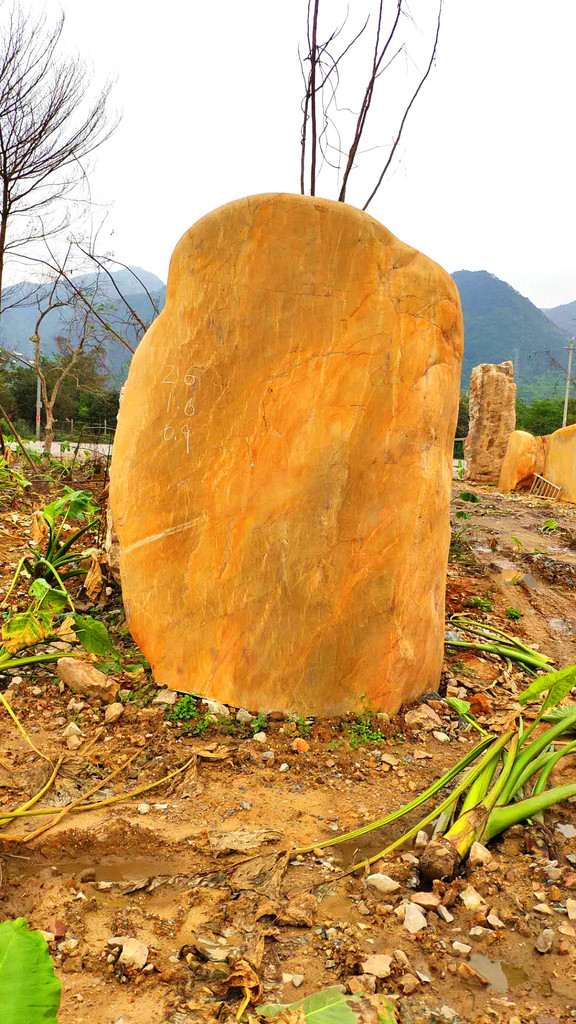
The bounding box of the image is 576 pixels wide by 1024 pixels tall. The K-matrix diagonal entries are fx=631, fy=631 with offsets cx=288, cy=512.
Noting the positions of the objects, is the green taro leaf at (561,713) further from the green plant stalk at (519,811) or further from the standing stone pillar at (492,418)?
the standing stone pillar at (492,418)

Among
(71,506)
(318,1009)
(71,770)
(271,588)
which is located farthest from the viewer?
(71,506)

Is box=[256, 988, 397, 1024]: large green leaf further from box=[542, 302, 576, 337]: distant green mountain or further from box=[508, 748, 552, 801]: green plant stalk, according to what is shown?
box=[542, 302, 576, 337]: distant green mountain

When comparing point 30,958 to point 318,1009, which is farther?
point 318,1009

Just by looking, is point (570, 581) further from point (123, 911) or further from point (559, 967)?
point (123, 911)

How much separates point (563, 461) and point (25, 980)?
11300mm

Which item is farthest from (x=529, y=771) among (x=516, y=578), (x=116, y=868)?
(x=516, y=578)

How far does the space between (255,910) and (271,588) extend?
1162 mm

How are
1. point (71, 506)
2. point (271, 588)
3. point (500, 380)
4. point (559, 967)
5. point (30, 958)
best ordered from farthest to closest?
point (500, 380) < point (71, 506) < point (271, 588) < point (559, 967) < point (30, 958)

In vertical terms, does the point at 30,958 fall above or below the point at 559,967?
above

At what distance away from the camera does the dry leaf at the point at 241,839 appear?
176cm

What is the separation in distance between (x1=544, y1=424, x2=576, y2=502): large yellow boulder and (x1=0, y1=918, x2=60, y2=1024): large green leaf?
10.8 meters

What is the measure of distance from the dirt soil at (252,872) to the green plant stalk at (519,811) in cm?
5

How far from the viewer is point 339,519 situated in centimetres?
247

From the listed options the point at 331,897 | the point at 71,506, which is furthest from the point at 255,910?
the point at 71,506
